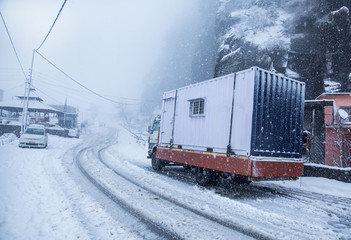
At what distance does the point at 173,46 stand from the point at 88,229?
112 metres

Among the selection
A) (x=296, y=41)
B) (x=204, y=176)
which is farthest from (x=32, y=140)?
(x=296, y=41)

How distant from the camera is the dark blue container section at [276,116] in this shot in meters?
6.04

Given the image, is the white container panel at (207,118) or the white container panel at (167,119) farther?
the white container panel at (167,119)

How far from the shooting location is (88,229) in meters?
3.71

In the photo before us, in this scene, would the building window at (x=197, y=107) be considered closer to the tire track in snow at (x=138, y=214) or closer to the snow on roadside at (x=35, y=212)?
the tire track in snow at (x=138, y=214)

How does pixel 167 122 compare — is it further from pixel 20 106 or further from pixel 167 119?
pixel 20 106

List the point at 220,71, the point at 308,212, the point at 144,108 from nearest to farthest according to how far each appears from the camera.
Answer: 1. the point at 308,212
2. the point at 220,71
3. the point at 144,108

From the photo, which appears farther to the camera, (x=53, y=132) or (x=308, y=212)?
(x=53, y=132)

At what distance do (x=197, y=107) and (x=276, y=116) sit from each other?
2.83 metres

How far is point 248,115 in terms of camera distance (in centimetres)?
604

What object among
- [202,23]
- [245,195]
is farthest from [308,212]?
[202,23]

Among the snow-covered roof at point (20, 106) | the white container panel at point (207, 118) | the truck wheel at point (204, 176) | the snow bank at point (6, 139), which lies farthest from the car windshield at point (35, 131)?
the snow-covered roof at point (20, 106)

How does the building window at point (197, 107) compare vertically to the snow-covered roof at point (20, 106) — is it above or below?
below

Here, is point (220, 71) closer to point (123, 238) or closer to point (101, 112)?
point (123, 238)
